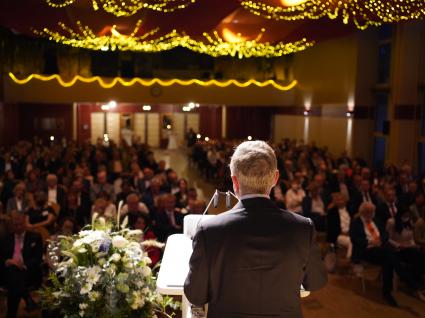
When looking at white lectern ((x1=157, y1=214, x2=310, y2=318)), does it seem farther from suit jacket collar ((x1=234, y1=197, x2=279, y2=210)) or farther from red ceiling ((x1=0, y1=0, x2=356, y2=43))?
red ceiling ((x1=0, y1=0, x2=356, y2=43))

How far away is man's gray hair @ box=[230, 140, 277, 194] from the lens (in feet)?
5.74

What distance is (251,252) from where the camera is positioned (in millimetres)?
1717

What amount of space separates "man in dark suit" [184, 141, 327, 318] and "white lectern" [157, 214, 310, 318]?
242 mm

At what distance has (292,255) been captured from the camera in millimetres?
1762

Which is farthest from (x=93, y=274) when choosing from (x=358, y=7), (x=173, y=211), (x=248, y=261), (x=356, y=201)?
(x=356, y=201)

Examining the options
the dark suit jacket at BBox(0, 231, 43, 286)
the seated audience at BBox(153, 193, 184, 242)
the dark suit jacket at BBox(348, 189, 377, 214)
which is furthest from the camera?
the dark suit jacket at BBox(348, 189, 377, 214)

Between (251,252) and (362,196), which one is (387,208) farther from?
(251,252)

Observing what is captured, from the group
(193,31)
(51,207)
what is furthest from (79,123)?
(51,207)

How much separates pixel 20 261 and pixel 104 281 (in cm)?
322

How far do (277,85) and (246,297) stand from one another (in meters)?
17.1

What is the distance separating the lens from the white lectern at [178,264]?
202 cm

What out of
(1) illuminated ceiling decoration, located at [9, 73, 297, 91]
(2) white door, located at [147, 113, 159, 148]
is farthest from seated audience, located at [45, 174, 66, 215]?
(2) white door, located at [147, 113, 159, 148]

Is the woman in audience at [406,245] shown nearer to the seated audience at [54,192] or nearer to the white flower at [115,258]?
the white flower at [115,258]

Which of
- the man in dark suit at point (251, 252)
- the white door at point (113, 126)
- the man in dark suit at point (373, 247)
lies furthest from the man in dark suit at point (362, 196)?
the white door at point (113, 126)
